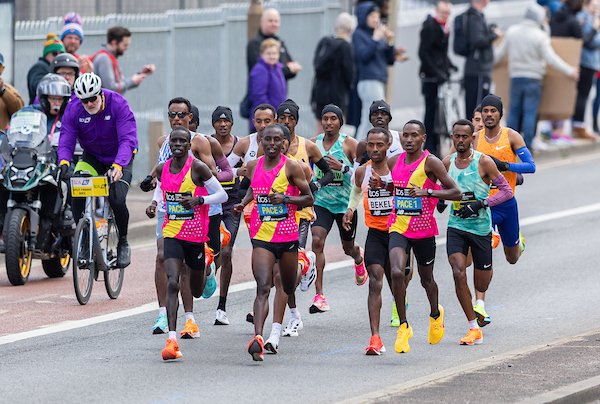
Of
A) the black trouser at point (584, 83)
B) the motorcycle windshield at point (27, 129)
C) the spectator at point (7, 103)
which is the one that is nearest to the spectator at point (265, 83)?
the spectator at point (7, 103)

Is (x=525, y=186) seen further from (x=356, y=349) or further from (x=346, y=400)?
(x=346, y=400)

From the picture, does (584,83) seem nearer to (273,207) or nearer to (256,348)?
(273,207)

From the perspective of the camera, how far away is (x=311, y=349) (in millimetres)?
12602

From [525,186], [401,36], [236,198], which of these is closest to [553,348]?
[236,198]

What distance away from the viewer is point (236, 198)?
14.2 metres

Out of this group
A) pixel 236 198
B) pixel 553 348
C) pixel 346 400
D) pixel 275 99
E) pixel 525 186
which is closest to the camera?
pixel 346 400

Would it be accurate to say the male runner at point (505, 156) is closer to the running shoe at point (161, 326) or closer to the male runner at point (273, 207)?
the male runner at point (273, 207)

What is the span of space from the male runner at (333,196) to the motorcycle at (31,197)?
2.64 meters

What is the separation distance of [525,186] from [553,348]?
1104 centimetres

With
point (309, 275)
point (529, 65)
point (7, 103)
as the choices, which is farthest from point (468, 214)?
point (529, 65)

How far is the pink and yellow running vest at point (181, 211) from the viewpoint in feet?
40.3

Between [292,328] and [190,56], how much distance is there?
443 inches

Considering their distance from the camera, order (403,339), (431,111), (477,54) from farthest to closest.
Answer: (477,54)
(431,111)
(403,339)

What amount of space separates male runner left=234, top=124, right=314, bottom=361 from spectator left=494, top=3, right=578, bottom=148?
12882 millimetres
